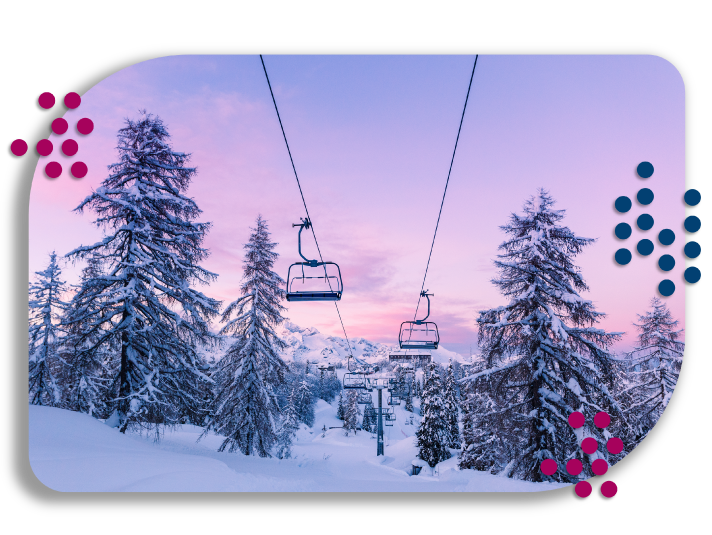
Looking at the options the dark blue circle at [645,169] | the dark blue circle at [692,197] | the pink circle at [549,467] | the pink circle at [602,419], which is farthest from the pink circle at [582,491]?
the dark blue circle at [645,169]

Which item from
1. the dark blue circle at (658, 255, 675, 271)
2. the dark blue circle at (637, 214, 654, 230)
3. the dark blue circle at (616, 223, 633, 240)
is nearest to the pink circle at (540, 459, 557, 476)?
the dark blue circle at (658, 255, 675, 271)

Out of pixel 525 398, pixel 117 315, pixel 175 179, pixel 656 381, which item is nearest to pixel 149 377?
pixel 117 315

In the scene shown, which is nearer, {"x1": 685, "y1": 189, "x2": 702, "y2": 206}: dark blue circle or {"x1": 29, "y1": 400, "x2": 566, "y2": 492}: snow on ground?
{"x1": 685, "y1": 189, "x2": 702, "y2": 206}: dark blue circle

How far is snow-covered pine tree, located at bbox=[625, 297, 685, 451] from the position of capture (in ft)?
51.5

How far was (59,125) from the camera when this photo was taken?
204 inches

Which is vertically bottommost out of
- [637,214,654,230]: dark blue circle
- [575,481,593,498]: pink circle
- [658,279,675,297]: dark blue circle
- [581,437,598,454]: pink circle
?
[575,481,593,498]: pink circle

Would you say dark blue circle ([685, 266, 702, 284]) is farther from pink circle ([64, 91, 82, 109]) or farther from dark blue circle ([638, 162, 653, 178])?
pink circle ([64, 91, 82, 109])

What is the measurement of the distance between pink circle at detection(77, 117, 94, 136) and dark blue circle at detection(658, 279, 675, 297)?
25.3 feet

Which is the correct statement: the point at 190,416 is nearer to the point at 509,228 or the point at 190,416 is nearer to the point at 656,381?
the point at 509,228

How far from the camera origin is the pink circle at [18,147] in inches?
202

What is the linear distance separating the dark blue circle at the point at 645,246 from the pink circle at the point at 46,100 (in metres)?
7.88

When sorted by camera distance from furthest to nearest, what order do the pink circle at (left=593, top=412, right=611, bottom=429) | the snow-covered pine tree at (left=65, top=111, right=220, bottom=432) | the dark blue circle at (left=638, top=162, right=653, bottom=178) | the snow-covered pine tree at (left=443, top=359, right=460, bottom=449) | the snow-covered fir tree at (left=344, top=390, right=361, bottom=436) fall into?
the snow-covered fir tree at (left=344, top=390, right=361, bottom=436)
the snow-covered pine tree at (left=443, top=359, right=460, bottom=449)
the snow-covered pine tree at (left=65, top=111, right=220, bottom=432)
the pink circle at (left=593, top=412, right=611, bottom=429)
the dark blue circle at (left=638, top=162, right=653, bottom=178)

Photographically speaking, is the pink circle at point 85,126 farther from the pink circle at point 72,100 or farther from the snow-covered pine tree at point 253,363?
the snow-covered pine tree at point 253,363

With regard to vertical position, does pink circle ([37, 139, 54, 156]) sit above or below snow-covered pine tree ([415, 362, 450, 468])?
above
